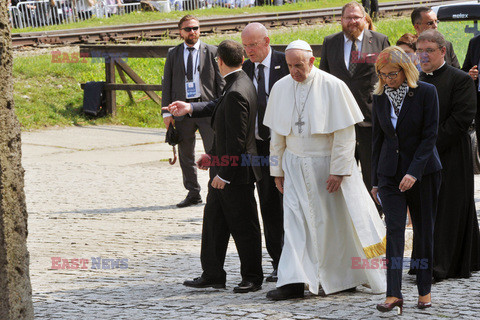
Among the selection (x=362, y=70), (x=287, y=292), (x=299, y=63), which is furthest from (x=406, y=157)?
(x=362, y=70)

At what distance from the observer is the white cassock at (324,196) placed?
6.88 metres

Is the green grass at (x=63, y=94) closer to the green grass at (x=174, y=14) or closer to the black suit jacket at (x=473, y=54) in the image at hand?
the green grass at (x=174, y=14)

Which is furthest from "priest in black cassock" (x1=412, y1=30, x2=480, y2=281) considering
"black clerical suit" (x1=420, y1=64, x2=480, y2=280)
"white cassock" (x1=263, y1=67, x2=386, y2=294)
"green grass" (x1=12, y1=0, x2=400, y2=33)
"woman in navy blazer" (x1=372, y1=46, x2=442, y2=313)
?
"green grass" (x1=12, y1=0, x2=400, y2=33)

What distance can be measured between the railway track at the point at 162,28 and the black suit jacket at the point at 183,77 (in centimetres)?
1431

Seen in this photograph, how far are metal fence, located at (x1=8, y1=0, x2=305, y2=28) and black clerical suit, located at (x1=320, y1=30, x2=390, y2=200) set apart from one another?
20.6 m

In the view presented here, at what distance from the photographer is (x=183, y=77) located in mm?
11180

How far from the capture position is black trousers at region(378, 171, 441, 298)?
638cm

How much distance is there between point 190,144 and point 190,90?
69cm

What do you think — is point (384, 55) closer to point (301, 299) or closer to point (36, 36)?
point (301, 299)

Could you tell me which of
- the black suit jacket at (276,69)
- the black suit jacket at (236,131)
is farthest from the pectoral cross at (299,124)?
the black suit jacket at (276,69)

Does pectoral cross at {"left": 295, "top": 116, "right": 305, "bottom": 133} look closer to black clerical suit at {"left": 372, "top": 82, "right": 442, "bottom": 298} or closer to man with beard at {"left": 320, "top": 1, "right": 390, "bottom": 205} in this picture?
black clerical suit at {"left": 372, "top": 82, "right": 442, "bottom": 298}

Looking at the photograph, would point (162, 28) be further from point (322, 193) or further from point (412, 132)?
point (412, 132)

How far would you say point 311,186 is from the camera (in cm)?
695

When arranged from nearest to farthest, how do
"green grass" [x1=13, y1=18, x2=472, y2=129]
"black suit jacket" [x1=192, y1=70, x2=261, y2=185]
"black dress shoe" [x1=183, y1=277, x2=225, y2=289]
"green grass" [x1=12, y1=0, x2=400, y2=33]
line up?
1. "black suit jacket" [x1=192, y1=70, x2=261, y2=185]
2. "black dress shoe" [x1=183, y1=277, x2=225, y2=289]
3. "green grass" [x1=13, y1=18, x2=472, y2=129]
4. "green grass" [x1=12, y1=0, x2=400, y2=33]
